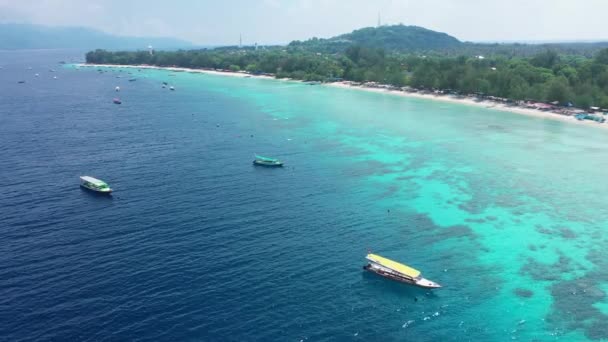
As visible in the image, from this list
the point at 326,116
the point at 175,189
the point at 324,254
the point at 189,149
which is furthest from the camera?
the point at 326,116

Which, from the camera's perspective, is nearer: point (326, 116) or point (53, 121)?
point (53, 121)

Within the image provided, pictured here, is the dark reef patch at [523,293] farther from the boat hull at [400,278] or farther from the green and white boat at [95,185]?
the green and white boat at [95,185]

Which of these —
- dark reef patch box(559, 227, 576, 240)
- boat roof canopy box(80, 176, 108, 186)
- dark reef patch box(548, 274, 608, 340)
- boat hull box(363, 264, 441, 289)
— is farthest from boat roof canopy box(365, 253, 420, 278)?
boat roof canopy box(80, 176, 108, 186)

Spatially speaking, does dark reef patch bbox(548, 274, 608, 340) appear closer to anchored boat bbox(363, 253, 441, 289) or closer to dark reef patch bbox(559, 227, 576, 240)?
dark reef patch bbox(559, 227, 576, 240)

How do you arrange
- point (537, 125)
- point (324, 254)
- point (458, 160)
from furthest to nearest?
1. point (537, 125)
2. point (458, 160)
3. point (324, 254)

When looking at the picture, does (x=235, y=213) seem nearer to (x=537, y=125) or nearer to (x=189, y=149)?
(x=189, y=149)

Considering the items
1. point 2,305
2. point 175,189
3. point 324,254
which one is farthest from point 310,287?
point 175,189
